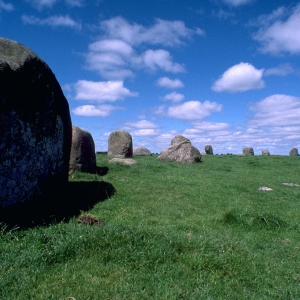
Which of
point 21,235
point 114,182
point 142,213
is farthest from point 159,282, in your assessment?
point 114,182

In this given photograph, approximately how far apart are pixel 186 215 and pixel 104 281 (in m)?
4.50

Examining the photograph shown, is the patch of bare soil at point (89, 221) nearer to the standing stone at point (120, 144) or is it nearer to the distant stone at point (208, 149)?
the standing stone at point (120, 144)

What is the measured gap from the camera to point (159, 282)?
510 cm

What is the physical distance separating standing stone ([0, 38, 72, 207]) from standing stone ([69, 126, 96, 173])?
5124 millimetres

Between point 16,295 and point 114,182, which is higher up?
point 114,182

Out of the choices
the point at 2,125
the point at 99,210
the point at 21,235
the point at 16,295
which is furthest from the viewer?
the point at 99,210

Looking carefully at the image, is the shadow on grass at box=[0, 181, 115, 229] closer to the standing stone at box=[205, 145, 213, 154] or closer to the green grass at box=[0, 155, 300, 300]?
the green grass at box=[0, 155, 300, 300]

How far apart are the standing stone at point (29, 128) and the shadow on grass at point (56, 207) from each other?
179 millimetres

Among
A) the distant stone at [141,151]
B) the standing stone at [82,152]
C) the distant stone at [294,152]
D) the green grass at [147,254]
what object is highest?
the distant stone at [294,152]

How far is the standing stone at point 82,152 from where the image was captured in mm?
14656

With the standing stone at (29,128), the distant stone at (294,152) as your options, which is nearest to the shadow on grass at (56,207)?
the standing stone at (29,128)

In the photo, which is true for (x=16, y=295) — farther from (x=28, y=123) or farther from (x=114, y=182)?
(x=114, y=182)

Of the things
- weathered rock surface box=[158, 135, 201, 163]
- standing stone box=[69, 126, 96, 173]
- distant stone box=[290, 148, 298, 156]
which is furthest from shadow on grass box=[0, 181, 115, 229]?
distant stone box=[290, 148, 298, 156]

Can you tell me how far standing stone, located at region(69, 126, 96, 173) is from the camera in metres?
14.7
